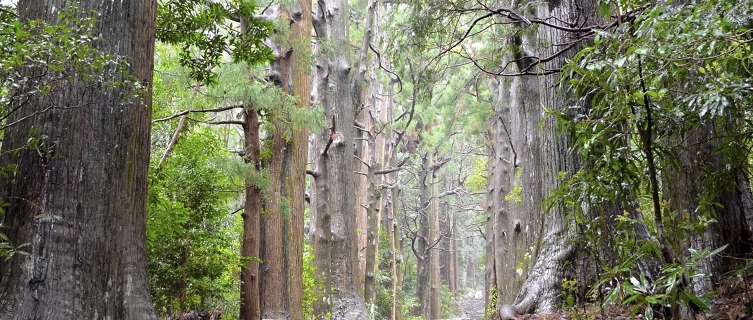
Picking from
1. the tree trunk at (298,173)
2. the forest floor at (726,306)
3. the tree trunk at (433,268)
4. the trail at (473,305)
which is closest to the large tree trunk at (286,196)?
the tree trunk at (298,173)

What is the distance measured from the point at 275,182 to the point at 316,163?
2848mm

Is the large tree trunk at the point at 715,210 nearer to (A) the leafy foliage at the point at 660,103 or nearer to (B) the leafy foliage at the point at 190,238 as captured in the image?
(A) the leafy foliage at the point at 660,103

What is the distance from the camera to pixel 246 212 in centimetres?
809

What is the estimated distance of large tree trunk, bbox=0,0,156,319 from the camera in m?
3.40

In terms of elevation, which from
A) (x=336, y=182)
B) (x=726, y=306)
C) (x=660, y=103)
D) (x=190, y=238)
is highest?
(x=336, y=182)

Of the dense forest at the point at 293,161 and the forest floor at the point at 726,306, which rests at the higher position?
the dense forest at the point at 293,161

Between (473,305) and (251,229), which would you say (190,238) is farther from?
(473,305)

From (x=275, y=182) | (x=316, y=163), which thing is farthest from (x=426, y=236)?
(x=275, y=182)

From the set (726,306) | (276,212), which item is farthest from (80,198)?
(276,212)

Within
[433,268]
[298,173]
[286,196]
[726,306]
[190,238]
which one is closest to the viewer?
[726,306]

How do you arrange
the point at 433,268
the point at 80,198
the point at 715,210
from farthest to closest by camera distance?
the point at 433,268 < the point at 715,210 < the point at 80,198

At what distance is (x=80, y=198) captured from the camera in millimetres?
3586

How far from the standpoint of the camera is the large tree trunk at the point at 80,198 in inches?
134

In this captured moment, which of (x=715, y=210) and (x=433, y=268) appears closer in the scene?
(x=715, y=210)
